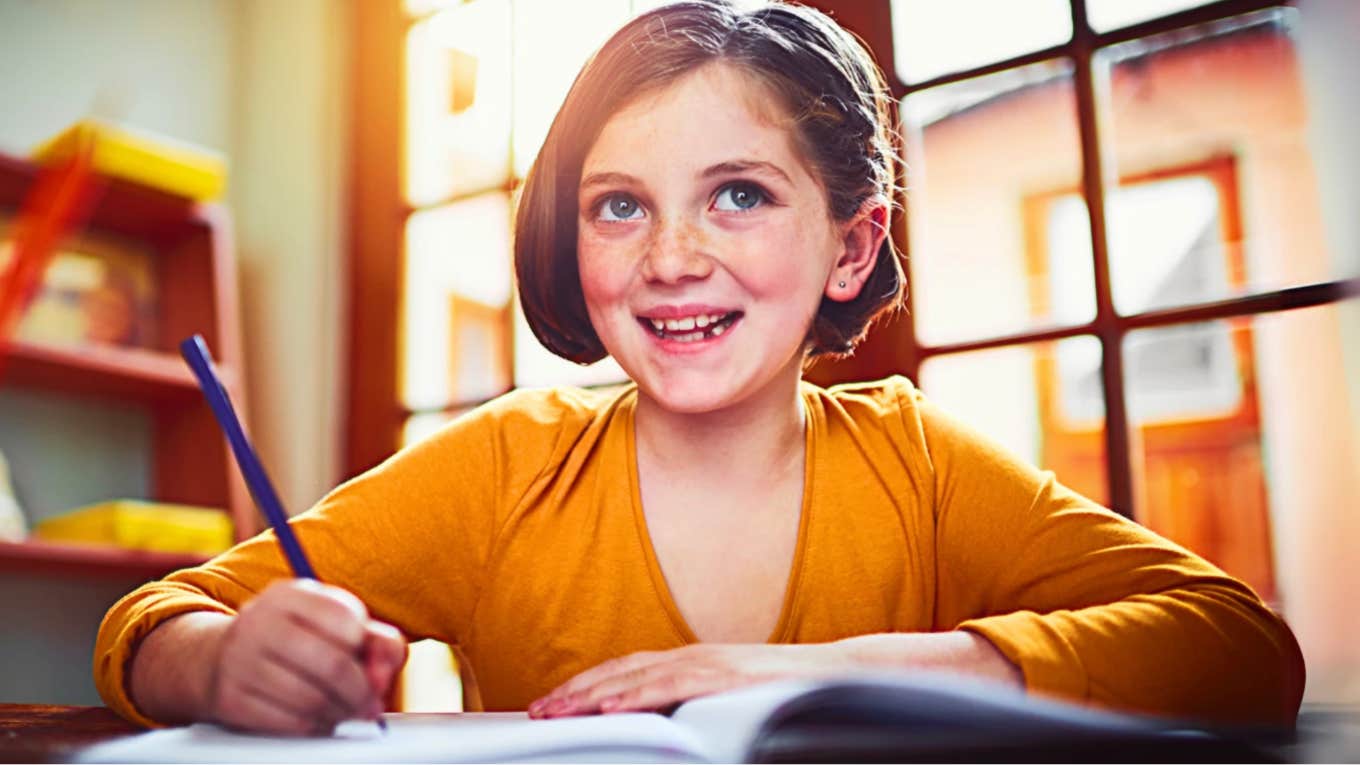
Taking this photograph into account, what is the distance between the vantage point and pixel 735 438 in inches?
31.3

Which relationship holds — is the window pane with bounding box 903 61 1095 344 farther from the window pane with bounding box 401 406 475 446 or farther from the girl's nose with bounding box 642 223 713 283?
the girl's nose with bounding box 642 223 713 283

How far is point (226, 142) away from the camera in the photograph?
207 centimetres

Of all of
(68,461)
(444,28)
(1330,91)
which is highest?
(444,28)

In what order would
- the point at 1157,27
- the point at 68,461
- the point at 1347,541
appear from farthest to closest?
1. the point at 68,461
2. the point at 1347,541
3. the point at 1157,27

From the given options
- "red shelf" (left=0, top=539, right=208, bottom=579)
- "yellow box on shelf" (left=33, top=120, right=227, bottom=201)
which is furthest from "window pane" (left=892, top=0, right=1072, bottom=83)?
"red shelf" (left=0, top=539, right=208, bottom=579)

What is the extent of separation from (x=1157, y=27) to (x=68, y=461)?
66.6 inches

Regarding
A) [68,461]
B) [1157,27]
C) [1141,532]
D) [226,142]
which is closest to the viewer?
[1141,532]

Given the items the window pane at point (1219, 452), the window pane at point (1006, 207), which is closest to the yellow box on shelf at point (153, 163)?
the window pane at point (1219, 452)

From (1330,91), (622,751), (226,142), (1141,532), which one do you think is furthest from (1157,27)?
(226,142)

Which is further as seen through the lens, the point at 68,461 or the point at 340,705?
the point at 68,461

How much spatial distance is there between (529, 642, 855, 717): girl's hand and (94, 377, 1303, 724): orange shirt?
0.23 meters

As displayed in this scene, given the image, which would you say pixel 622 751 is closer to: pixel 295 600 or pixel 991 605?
pixel 295 600

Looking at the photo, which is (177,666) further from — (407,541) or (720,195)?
(720,195)

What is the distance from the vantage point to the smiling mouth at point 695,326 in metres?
0.72
